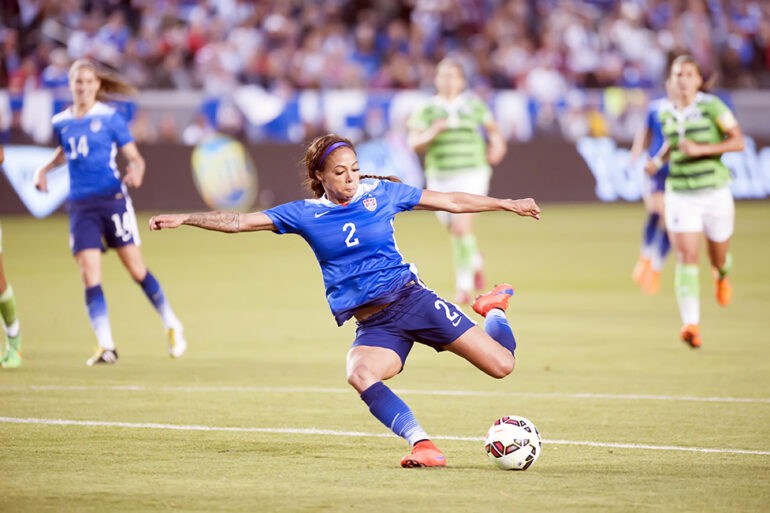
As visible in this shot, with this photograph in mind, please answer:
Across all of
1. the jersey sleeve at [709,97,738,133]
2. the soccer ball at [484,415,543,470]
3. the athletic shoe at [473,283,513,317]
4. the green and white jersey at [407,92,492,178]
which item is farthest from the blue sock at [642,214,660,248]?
the soccer ball at [484,415,543,470]

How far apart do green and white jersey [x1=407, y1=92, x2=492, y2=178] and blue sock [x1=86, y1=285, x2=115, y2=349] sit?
5344 millimetres

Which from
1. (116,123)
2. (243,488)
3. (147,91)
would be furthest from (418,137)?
(147,91)

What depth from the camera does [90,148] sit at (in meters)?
10.5

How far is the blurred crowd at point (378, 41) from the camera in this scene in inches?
1033

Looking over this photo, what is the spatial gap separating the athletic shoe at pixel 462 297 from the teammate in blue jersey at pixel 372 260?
6.78m

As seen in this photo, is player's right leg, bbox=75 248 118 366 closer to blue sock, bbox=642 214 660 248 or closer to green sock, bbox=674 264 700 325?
green sock, bbox=674 264 700 325

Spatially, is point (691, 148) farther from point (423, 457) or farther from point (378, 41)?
point (378, 41)

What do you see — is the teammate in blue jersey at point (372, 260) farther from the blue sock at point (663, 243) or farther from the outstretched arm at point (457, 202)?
the blue sock at point (663, 243)

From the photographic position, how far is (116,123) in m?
10.6

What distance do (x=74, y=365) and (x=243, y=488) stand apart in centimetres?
471

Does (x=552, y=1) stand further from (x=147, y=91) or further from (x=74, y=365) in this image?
(x=74, y=365)

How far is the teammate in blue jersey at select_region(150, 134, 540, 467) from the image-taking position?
6.77 metres

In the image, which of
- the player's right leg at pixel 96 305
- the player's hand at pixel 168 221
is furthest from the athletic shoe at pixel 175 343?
the player's hand at pixel 168 221

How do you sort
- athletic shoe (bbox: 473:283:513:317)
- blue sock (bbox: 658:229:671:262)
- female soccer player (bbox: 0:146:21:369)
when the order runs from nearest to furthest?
athletic shoe (bbox: 473:283:513:317)
female soccer player (bbox: 0:146:21:369)
blue sock (bbox: 658:229:671:262)
